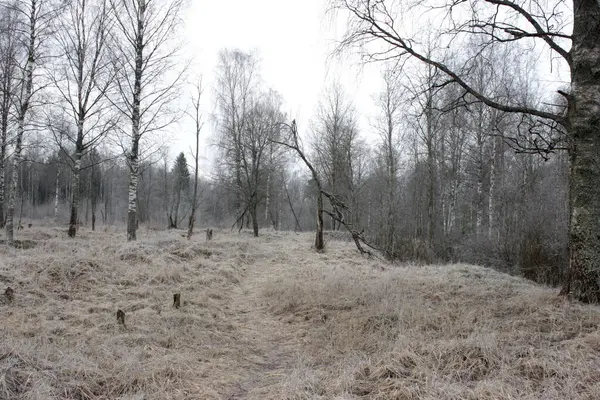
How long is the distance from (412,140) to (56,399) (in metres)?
28.0

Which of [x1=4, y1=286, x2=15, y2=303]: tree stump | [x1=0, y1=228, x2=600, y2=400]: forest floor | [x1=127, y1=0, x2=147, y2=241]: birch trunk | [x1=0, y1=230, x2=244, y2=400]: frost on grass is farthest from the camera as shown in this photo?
[x1=127, y1=0, x2=147, y2=241]: birch trunk

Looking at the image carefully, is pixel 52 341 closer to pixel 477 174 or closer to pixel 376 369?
pixel 376 369

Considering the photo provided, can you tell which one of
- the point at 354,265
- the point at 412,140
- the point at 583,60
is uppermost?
the point at 412,140

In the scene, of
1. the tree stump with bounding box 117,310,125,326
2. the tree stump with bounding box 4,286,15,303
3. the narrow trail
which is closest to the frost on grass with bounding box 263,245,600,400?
the narrow trail

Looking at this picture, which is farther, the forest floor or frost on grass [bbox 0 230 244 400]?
frost on grass [bbox 0 230 244 400]

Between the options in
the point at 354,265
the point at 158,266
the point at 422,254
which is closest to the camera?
the point at 158,266

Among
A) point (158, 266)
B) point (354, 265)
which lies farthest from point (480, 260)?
point (158, 266)

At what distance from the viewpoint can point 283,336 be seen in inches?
232

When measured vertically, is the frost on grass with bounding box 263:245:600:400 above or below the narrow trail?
above

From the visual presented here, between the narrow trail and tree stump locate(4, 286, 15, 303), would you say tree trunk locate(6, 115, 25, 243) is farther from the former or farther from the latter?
the narrow trail

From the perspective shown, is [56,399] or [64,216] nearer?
[56,399]

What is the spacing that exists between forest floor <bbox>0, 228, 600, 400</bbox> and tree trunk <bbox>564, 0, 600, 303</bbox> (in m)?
0.57

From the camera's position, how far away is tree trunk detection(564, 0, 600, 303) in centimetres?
498

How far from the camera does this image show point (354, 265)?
1237 cm
